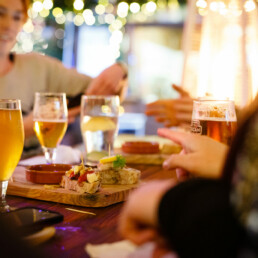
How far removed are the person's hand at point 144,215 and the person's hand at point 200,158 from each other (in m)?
0.18

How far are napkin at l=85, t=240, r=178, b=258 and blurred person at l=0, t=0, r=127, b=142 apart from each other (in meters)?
1.35

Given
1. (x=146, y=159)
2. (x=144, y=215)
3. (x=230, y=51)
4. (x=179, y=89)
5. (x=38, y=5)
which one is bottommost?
(x=146, y=159)

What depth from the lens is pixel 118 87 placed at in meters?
2.33

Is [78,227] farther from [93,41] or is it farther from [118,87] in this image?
[93,41]

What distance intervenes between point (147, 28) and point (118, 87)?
451 cm

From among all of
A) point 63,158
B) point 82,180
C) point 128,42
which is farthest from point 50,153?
point 128,42

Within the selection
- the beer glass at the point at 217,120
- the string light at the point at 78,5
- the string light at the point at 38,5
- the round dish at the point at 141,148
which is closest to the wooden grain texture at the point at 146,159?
the round dish at the point at 141,148

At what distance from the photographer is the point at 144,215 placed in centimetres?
48

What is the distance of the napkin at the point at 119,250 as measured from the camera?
2.08 feet

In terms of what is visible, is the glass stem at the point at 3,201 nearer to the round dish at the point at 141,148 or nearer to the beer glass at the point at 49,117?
the beer glass at the point at 49,117

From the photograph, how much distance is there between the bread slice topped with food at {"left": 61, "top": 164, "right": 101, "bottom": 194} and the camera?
3.46 feet

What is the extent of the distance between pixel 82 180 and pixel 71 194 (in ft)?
0.19

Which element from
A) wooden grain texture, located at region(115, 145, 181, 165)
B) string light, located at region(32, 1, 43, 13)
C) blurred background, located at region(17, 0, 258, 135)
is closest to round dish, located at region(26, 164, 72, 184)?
wooden grain texture, located at region(115, 145, 181, 165)

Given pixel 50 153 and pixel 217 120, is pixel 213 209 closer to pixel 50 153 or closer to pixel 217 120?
pixel 217 120
